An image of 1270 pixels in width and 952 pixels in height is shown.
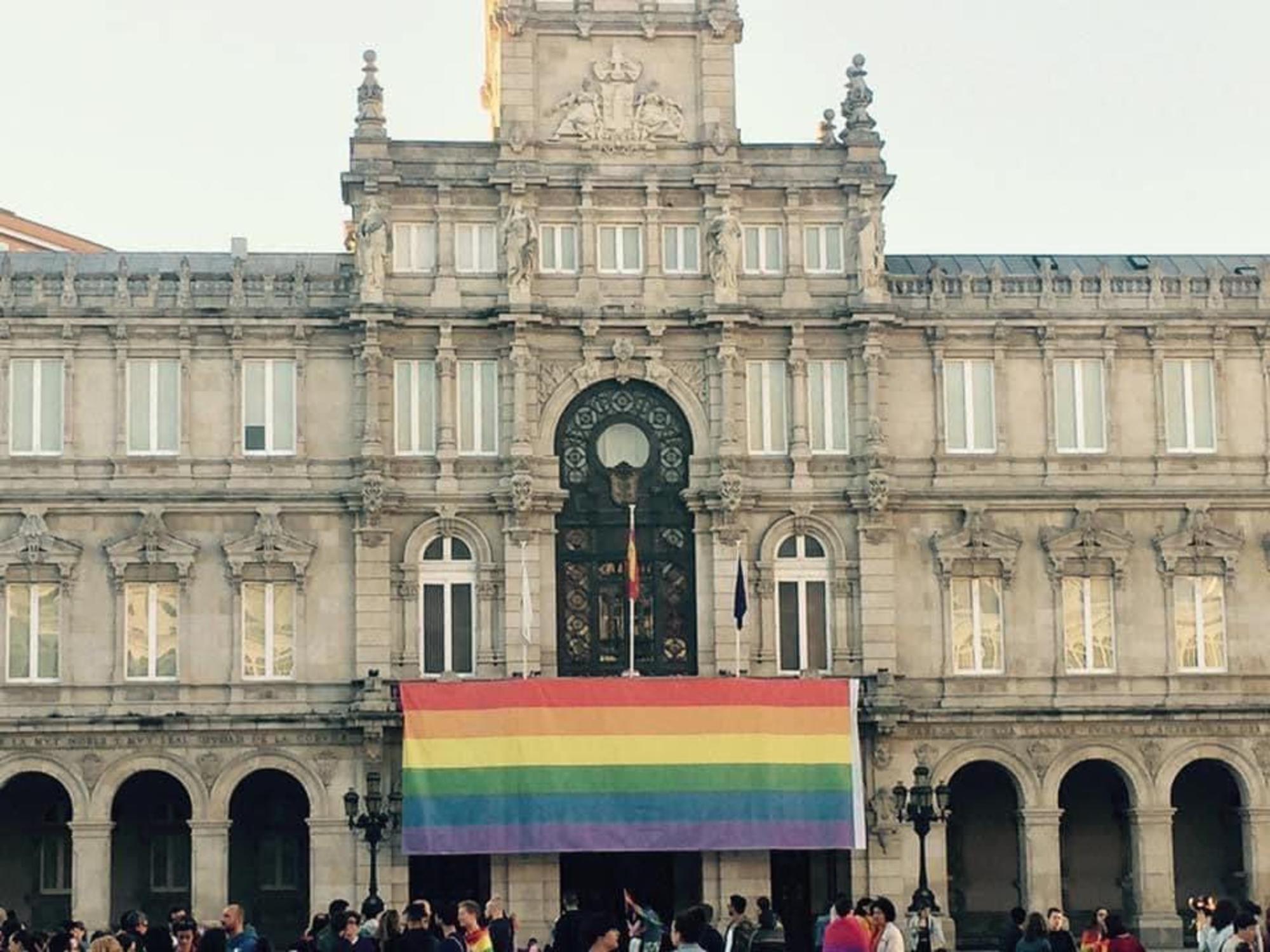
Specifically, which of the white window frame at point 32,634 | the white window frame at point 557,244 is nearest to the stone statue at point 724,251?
the white window frame at point 557,244

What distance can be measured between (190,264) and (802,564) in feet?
63.4

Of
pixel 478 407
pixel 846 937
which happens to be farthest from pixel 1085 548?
pixel 846 937

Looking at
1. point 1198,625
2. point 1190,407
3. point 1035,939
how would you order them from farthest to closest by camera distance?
point 1190,407 < point 1198,625 < point 1035,939

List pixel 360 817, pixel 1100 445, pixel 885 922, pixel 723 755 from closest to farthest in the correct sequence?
pixel 885 922 → pixel 360 817 → pixel 723 755 → pixel 1100 445

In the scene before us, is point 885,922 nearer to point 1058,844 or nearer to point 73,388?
point 1058,844

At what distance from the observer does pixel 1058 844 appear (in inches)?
2552

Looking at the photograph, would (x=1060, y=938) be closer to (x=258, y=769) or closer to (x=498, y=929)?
(x=498, y=929)

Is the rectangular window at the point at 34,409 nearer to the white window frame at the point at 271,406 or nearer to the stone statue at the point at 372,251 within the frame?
the white window frame at the point at 271,406

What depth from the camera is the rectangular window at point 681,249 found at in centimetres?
6606

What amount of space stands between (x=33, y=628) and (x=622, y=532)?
15079 mm

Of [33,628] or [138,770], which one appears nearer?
[138,770]

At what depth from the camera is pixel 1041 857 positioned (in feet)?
210

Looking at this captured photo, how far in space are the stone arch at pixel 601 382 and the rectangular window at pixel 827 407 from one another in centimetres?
284

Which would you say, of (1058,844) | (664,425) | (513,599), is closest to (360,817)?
(513,599)
